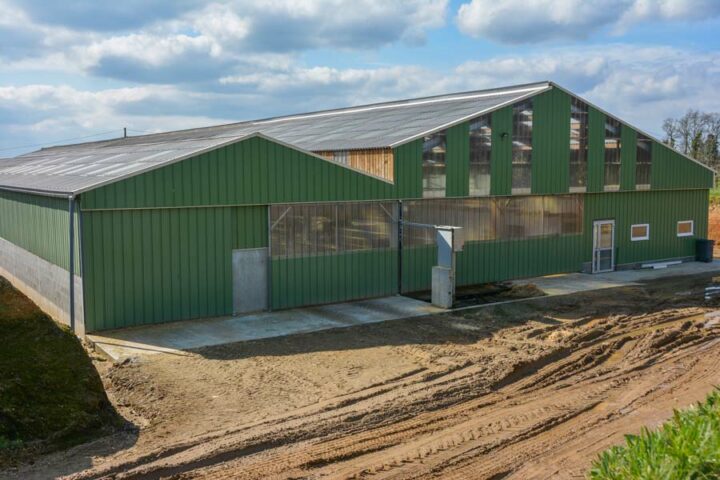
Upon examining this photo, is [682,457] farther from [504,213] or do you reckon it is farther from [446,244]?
[504,213]

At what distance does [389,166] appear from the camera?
18.4m

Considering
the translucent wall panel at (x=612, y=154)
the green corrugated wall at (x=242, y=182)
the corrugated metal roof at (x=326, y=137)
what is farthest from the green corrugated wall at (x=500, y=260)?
the corrugated metal roof at (x=326, y=137)

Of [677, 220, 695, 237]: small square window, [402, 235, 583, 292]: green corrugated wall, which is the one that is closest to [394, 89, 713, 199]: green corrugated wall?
[402, 235, 583, 292]: green corrugated wall

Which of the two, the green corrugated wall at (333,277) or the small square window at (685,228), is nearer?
the green corrugated wall at (333,277)

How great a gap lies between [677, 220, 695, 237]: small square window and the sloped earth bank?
33.1 ft

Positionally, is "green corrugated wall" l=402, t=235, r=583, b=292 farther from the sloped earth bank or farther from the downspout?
the downspout

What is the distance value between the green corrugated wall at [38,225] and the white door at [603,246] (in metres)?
16.0

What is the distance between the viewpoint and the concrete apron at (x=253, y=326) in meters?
13.4

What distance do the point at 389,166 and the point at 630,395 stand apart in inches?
371

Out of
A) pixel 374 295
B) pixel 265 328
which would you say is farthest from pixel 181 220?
pixel 374 295

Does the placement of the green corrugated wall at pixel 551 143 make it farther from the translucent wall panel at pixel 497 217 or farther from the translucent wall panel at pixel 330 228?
the translucent wall panel at pixel 330 228

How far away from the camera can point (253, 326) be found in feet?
49.3

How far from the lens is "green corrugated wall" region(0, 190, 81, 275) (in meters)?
14.9

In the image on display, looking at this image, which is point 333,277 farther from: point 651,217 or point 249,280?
point 651,217
